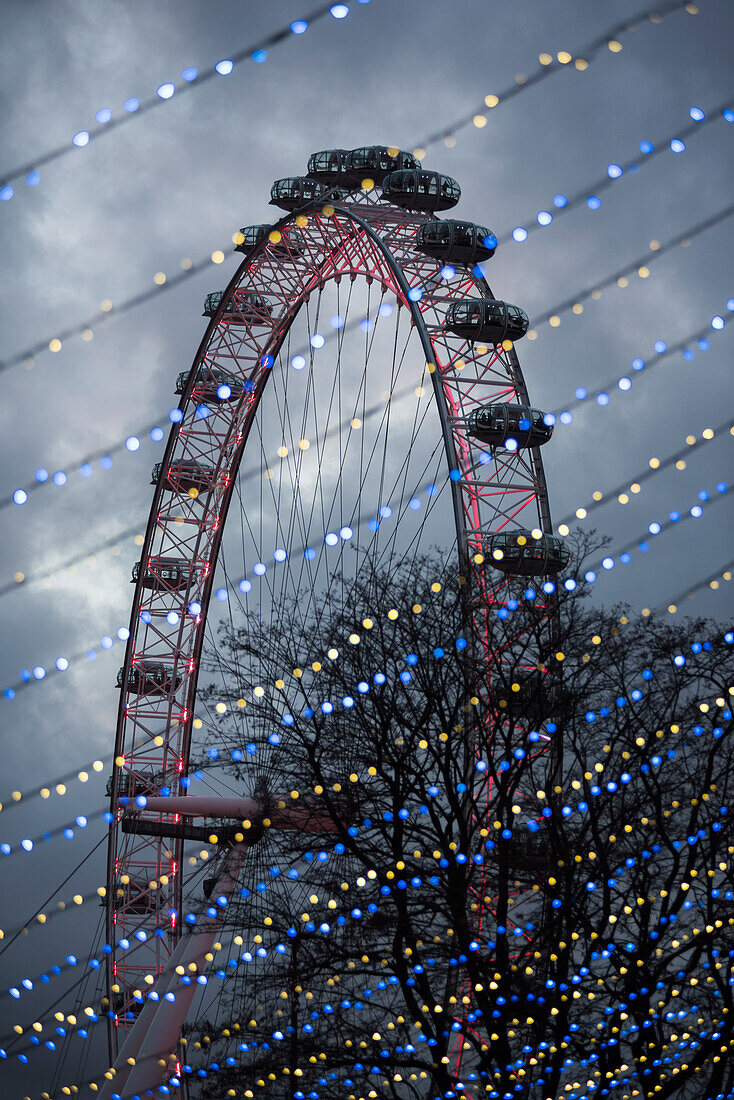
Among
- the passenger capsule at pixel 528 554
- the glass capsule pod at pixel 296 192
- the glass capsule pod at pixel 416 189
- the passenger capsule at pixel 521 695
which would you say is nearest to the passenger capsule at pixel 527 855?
the passenger capsule at pixel 521 695

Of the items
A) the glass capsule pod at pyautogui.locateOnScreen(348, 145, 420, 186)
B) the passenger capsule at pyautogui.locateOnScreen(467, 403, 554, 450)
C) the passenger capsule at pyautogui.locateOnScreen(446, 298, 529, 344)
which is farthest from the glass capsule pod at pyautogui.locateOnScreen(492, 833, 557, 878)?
the glass capsule pod at pyautogui.locateOnScreen(348, 145, 420, 186)

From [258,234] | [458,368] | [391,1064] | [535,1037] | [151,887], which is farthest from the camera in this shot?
[151,887]

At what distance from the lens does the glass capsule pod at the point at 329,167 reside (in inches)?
1079

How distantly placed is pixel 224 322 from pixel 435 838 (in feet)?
64.3

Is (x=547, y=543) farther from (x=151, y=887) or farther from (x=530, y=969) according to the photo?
(x=151, y=887)

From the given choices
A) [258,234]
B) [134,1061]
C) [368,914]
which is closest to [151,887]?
[134,1061]

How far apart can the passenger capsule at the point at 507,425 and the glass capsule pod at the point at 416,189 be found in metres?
4.43

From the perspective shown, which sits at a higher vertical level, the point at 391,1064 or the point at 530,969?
the point at 530,969

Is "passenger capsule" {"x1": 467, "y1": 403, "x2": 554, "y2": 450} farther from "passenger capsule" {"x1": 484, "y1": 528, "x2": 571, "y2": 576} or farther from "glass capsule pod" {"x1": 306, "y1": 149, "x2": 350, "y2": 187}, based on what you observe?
"glass capsule pod" {"x1": 306, "y1": 149, "x2": 350, "y2": 187}

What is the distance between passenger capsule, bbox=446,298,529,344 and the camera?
23.8 m

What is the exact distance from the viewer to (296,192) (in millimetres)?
29641

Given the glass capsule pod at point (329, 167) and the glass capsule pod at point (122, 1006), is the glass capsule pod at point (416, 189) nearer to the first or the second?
the glass capsule pod at point (329, 167)

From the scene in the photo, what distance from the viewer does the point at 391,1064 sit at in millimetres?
13758

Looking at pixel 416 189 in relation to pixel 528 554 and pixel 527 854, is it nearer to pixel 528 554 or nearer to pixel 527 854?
pixel 528 554
